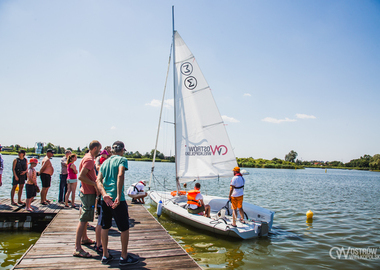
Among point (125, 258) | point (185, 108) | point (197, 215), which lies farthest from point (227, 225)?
point (185, 108)

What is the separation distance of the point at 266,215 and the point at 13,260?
23.4 feet

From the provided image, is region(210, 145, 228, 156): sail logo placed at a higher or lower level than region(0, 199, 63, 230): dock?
higher

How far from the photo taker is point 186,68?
33.8ft

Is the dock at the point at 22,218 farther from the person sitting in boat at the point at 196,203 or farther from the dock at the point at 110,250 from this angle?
the person sitting in boat at the point at 196,203

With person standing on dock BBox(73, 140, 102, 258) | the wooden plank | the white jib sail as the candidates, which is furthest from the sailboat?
person standing on dock BBox(73, 140, 102, 258)

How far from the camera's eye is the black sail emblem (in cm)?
1019

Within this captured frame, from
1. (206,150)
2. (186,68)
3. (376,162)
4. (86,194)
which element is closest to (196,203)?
(206,150)

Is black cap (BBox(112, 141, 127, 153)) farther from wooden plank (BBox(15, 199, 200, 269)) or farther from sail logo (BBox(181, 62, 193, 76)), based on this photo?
sail logo (BBox(181, 62, 193, 76))

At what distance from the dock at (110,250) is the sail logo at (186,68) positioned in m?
6.59

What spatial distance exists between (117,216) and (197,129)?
694 centimetres

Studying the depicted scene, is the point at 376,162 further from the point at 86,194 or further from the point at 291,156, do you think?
the point at 86,194

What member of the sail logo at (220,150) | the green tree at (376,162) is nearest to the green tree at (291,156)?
the green tree at (376,162)

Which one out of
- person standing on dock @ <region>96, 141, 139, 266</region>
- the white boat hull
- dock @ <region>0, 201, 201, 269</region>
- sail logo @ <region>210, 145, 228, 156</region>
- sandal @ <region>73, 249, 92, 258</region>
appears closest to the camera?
person standing on dock @ <region>96, 141, 139, 266</region>

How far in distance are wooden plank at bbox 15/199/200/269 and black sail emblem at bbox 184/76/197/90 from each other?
609 centimetres
